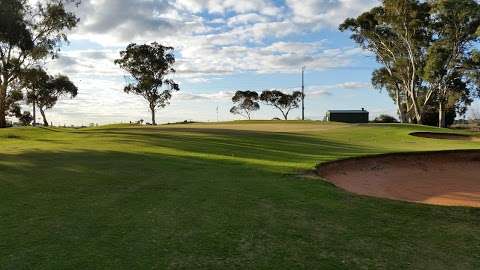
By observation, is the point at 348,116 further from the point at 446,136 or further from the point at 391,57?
the point at 446,136

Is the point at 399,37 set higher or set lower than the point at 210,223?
higher

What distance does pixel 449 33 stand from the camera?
53.8m

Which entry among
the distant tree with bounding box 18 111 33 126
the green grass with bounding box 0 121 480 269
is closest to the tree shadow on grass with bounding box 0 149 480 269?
the green grass with bounding box 0 121 480 269

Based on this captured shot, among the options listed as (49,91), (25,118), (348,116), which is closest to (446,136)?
(348,116)

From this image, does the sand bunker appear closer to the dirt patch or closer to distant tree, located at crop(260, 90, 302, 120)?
the dirt patch

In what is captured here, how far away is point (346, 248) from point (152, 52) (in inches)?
2389

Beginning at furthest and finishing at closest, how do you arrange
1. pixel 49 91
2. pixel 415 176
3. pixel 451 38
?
pixel 49 91 → pixel 451 38 → pixel 415 176

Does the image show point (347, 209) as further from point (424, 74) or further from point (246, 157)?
point (424, 74)

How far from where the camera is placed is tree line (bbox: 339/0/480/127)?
52188 millimetres

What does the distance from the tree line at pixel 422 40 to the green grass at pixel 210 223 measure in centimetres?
4360

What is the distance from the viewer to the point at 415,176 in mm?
16844

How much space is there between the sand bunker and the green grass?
8.04ft

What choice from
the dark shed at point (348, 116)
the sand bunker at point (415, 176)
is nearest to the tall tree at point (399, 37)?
the dark shed at point (348, 116)

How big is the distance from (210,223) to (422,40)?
5343cm
